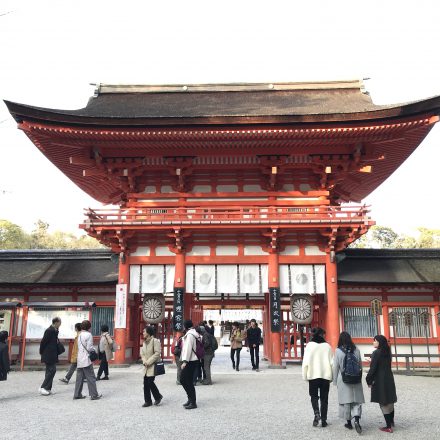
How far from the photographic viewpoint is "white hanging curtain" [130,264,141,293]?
56.4 ft

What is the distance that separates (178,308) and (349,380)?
9977mm

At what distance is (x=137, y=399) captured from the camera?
33.3 feet

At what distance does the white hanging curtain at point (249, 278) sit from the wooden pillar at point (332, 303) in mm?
2639

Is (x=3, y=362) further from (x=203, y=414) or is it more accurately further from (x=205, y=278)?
(x=205, y=278)

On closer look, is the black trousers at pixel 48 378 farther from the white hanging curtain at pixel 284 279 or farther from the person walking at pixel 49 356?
the white hanging curtain at pixel 284 279

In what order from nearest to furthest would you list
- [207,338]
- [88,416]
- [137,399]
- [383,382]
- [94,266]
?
[383,382]
[88,416]
[137,399]
[207,338]
[94,266]

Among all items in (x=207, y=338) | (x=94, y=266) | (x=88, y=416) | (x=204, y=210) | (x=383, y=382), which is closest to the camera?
Answer: (x=383, y=382)

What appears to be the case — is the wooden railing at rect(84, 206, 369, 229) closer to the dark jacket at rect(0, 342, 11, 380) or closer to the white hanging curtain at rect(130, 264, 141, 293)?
the white hanging curtain at rect(130, 264, 141, 293)

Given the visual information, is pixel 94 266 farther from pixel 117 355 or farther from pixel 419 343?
pixel 419 343

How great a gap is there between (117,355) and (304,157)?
10.3m

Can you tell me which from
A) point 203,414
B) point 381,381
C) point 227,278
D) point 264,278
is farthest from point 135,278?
point 381,381

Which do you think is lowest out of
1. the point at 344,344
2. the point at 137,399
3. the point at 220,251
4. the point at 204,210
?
the point at 137,399

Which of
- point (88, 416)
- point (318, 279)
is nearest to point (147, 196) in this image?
point (318, 279)

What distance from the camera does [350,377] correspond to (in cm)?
719
